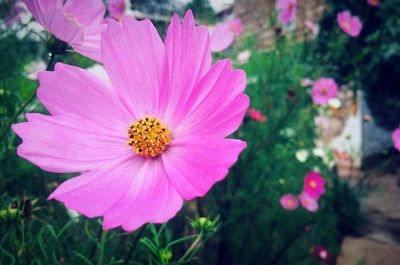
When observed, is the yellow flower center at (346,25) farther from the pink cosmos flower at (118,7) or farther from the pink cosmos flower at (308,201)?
the pink cosmos flower at (118,7)

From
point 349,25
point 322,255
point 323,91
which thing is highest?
point 349,25

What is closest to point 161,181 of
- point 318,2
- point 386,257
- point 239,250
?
point 239,250

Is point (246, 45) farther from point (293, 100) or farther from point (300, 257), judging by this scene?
point (300, 257)

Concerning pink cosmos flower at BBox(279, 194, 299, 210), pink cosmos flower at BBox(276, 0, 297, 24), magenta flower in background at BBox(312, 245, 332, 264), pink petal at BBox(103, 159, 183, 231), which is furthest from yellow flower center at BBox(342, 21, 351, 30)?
pink petal at BBox(103, 159, 183, 231)

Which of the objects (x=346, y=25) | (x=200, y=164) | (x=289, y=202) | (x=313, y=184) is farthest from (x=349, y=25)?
(x=200, y=164)

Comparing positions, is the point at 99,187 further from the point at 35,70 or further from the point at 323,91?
the point at 323,91
